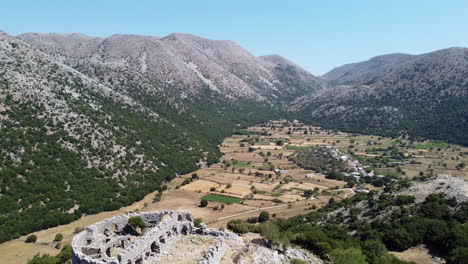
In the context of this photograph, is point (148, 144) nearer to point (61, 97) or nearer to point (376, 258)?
point (61, 97)

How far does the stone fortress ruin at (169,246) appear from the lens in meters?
26.8

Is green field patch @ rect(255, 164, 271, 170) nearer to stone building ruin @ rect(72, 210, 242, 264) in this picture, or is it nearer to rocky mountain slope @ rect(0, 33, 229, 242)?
rocky mountain slope @ rect(0, 33, 229, 242)

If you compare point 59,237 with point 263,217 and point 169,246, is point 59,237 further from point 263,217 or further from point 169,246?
point 263,217

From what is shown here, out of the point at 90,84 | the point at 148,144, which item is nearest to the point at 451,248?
the point at 148,144

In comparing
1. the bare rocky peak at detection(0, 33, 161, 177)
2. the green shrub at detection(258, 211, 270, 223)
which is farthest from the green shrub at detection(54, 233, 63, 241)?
the green shrub at detection(258, 211, 270, 223)

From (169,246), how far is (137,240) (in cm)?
359

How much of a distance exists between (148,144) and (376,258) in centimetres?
8303

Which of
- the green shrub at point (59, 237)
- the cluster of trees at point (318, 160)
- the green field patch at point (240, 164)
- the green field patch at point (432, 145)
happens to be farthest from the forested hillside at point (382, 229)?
the green field patch at point (432, 145)

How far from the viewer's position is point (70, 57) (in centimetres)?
19712

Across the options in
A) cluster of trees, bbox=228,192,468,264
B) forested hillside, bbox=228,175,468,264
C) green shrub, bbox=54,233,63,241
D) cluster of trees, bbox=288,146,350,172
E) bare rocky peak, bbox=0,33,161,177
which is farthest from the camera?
cluster of trees, bbox=288,146,350,172

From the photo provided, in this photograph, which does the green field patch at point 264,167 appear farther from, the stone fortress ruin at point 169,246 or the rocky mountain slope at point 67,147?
the stone fortress ruin at point 169,246

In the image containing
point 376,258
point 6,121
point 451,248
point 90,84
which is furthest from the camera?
point 90,84

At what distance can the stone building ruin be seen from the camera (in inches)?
1033

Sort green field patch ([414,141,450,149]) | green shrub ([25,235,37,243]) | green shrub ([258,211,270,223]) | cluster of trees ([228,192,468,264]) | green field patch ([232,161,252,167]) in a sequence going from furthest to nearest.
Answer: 1. green field patch ([414,141,450,149])
2. green field patch ([232,161,252,167])
3. green shrub ([258,211,270,223])
4. green shrub ([25,235,37,243])
5. cluster of trees ([228,192,468,264])
